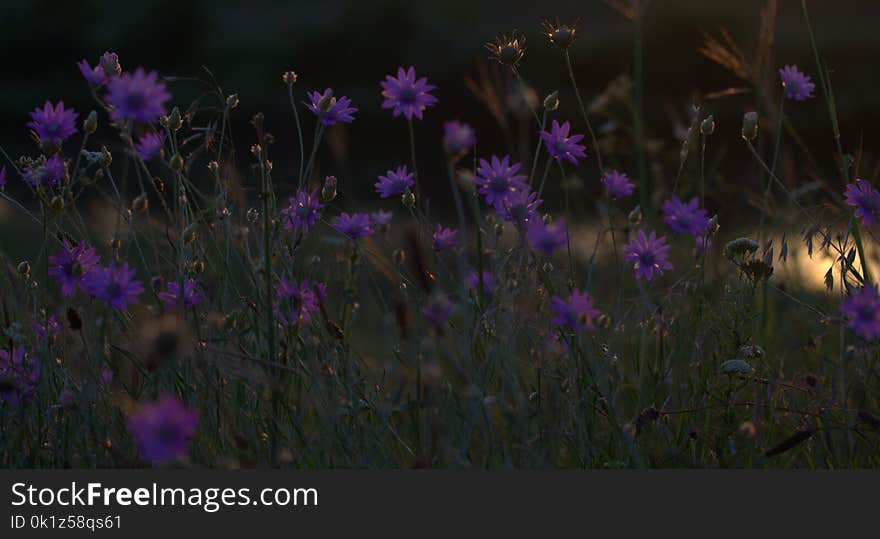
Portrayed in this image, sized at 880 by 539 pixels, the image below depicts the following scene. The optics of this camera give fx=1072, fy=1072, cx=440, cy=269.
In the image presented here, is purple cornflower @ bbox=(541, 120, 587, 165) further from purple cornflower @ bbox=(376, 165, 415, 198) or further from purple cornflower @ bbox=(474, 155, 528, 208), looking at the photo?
purple cornflower @ bbox=(376, 165, 415, 198)

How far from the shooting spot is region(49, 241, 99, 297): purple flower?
169 centimetres

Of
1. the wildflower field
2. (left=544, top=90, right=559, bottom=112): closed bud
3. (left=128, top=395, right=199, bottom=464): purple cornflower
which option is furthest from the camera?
(left=544, top=90, right=559, bottom=112): closed bud

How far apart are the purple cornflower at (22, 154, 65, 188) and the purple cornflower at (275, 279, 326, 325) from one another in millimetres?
397

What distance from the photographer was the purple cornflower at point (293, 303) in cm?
166

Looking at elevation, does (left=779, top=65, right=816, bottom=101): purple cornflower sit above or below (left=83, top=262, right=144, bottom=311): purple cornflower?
above

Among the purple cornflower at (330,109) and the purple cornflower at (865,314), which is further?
the purple cornflower at (330,109)

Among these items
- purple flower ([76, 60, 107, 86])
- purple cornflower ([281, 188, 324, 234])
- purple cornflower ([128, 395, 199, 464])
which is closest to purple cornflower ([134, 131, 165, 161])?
purple flower ([76, 60, 107, 86])

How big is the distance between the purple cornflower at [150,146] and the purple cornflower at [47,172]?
0.41 feet

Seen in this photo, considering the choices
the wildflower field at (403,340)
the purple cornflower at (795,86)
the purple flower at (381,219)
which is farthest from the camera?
the purple cornflower at (795,86)

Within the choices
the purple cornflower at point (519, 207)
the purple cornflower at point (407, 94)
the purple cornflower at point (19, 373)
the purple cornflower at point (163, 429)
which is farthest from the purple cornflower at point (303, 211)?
the purple cornflower at point (163, 429)

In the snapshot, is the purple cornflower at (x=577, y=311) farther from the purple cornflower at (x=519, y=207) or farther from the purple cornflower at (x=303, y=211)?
the purple cornflower at (x=303, y=211)

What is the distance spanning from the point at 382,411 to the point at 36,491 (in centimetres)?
46

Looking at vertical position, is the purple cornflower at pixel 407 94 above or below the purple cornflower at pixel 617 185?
above

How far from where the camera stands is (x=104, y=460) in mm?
1642
